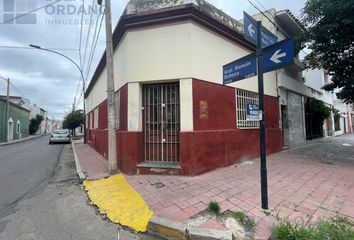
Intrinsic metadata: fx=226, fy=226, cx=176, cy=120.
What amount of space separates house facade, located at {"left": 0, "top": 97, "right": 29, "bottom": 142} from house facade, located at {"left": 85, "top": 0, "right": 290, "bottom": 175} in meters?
25.9

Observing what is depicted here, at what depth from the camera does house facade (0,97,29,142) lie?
2603 centimetres

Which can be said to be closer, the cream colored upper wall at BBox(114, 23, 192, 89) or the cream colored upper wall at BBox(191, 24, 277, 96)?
the cream colored upper wall at BBox(114, 23, 192, 89)

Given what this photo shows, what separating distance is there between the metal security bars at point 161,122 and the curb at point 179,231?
3125 mm

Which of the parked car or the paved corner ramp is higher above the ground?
the parked car

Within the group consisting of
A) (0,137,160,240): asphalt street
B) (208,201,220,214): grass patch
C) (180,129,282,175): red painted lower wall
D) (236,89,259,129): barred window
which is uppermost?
(236,89,259,129): barred window

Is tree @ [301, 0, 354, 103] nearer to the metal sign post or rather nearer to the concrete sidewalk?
the concrete sidewalk

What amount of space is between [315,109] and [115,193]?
1617cm

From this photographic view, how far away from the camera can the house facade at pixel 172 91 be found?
639 cm

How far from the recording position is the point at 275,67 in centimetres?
368

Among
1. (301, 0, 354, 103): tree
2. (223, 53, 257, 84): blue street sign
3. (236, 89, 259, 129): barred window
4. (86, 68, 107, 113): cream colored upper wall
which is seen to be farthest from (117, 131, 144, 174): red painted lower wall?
(301, 0, 354, 103): tree

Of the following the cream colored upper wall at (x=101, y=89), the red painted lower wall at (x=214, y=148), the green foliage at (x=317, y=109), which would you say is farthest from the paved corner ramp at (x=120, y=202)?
the green foliage at (x=317, y=109)

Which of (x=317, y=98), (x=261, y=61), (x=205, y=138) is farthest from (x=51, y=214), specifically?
(x=317, y=98)

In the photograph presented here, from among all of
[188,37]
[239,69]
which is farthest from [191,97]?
[239,69]

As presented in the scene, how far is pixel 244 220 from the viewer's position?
3531 millimetres
